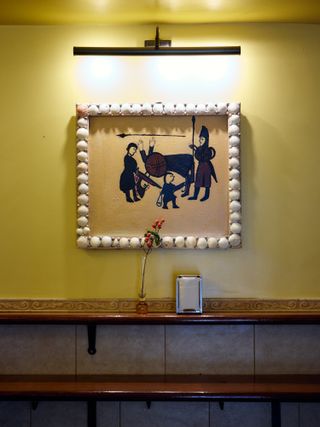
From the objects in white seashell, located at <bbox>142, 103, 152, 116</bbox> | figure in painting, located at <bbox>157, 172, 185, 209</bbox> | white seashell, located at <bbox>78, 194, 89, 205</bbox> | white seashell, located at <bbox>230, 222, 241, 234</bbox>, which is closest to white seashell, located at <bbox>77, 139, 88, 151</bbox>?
white seashell, located at <bbox>78, 194, 89, 205</bbox>

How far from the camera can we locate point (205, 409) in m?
2.50

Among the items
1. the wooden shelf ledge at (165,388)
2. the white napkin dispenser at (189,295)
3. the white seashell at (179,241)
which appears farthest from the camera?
the white seashell at (179,241)

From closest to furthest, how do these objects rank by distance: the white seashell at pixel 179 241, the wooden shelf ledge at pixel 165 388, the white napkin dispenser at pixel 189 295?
1. the wooden shelf ledge at pixel 165 388
2. the white napkin dispenser at pixel 189 295
3. the white seashell at pixel 179 241

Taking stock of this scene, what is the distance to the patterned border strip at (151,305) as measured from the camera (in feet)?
8.13

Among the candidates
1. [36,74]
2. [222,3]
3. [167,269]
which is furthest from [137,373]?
[222,3]

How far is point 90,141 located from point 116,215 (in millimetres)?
446

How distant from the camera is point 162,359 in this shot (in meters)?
2.51

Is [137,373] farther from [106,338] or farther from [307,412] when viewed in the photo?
[307,412]

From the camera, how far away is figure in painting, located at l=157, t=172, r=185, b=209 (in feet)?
8.23

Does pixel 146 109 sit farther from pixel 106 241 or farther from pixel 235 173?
pixel 106 241

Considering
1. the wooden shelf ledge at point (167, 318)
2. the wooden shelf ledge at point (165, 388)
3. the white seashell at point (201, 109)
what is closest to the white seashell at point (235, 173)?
the white seashell at point (201, 109)

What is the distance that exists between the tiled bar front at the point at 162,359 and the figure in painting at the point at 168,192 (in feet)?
2.28

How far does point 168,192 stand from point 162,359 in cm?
94

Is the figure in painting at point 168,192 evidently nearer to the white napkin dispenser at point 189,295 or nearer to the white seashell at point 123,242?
the white seashell at point 123,242
